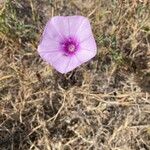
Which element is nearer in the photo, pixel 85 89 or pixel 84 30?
pixel 84 30

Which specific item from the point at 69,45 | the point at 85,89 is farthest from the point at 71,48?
the point at 85,89

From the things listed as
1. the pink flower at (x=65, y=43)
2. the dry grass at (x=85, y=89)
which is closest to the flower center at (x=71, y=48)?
the pink flower at (x=65, y=43)

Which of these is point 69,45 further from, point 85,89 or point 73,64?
point 85,89

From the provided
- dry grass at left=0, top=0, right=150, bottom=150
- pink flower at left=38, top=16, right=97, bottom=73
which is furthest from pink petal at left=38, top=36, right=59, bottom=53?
dry grass at left=0, top=0, right=150, bottom=150

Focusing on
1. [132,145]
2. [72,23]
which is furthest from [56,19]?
[132,145]

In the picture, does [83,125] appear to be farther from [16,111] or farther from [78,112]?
[16,111]

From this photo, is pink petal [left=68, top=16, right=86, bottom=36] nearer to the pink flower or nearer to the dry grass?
the pink flower

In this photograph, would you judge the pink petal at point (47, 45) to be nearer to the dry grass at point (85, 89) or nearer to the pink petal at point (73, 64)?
the pink petal at point (73, 64)
